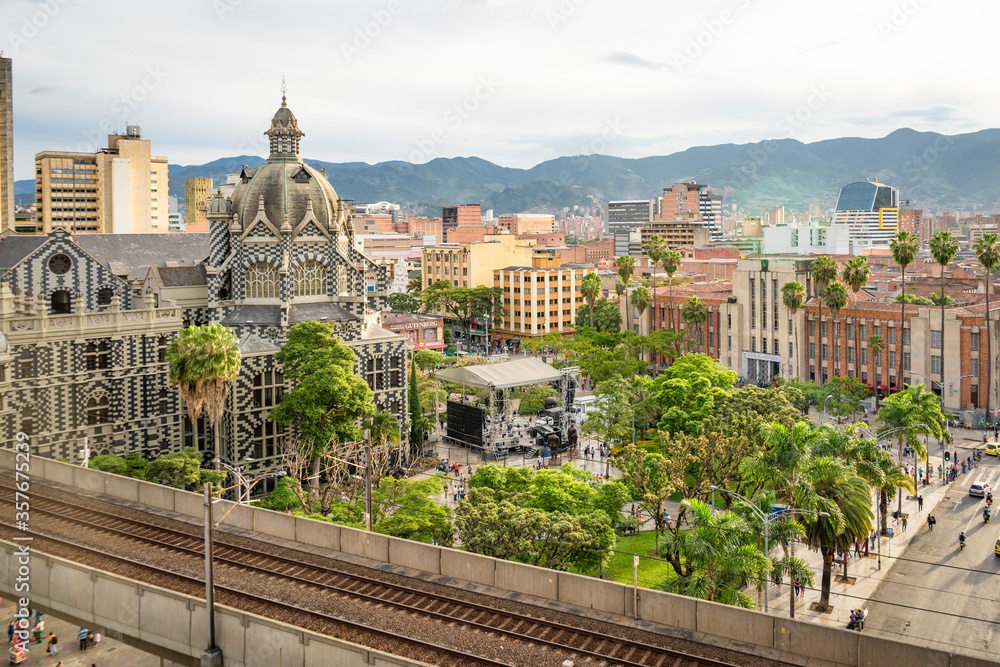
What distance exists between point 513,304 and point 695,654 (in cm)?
13533

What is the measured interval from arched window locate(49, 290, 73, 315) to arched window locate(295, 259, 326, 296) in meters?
17.5

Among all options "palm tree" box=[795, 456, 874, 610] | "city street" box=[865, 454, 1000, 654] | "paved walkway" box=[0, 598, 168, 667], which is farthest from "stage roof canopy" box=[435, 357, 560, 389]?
"paved walkway" box=[0, 598, 168, 667]

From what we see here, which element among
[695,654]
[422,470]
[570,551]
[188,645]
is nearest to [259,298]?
[422,470]

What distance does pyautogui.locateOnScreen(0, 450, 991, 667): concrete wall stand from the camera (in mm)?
27094

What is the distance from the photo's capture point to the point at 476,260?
181 metres

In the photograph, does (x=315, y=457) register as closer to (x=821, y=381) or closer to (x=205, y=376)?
(x=205, y=376)

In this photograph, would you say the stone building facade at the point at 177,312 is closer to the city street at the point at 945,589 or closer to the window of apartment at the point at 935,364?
the city street at the point at 945,589

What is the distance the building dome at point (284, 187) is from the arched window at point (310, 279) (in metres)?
3.69

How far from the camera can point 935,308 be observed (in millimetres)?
97125

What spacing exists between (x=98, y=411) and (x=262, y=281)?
1729cm

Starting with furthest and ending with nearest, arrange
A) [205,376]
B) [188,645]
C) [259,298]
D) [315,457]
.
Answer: [259,298] → [315,457] → [205,376] → [188,645]

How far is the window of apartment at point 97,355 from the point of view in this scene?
63.0 metres

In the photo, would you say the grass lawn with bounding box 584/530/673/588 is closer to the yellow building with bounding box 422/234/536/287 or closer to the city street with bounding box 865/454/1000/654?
the city street with bounding box 865/454/1000/654

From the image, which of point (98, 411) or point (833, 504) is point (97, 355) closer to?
point (98, 411)
